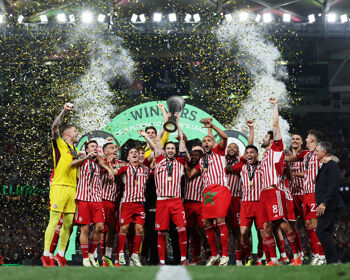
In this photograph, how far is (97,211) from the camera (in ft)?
26.3

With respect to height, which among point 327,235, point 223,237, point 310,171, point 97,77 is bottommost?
point 223,237

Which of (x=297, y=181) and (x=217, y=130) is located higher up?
(x=217, y=130)

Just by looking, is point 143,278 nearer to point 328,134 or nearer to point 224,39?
point 224,39

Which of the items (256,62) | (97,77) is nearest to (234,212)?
(97,77)

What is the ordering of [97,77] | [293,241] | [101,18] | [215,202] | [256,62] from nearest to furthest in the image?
1. [293,241]
2. [215,202]
3. [97,77]
4. [256,62]
5. [101,18]

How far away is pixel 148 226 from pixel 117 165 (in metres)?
1.11

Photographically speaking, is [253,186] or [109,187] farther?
[109,187]

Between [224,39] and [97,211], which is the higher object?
[224,39]

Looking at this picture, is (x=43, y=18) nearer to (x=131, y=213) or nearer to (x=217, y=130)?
(x=131, y=213)

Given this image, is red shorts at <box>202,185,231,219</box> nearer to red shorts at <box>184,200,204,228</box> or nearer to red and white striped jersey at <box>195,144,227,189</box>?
red and white striped jersey at <box>195,144,227,189</box>

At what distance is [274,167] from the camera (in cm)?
794

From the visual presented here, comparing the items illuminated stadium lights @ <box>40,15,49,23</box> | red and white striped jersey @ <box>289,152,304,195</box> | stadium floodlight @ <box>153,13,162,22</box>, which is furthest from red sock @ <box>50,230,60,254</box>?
stadium floodlight @ <box>153,13,162,22</box>

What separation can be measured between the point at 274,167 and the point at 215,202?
991 millimetres

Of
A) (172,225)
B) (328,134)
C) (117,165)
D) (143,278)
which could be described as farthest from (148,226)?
(328,134)
